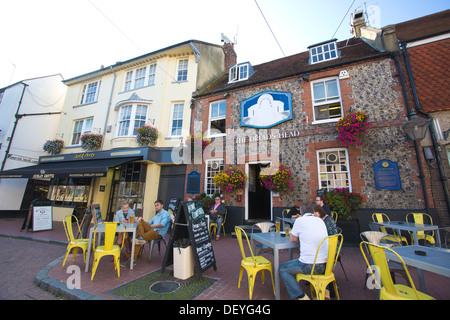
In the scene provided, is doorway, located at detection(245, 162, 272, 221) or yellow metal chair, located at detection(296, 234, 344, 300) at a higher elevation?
doorway, located at detection(245, 162, 272, 221)

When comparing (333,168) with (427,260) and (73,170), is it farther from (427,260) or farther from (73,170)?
(73,170)

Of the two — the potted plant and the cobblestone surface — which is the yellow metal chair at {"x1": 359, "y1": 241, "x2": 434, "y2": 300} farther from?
the cobblestone surface

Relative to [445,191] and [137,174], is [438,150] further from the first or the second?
[137,174]

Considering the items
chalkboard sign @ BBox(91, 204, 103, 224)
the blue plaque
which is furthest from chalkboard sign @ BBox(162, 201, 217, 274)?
the blue plaque

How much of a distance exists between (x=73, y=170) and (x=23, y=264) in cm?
675

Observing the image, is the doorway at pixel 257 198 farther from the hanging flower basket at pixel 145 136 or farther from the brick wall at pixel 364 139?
the hanging flower basket at pixel 145 136

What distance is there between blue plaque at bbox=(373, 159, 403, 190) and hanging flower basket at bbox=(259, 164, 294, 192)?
2776 millimetres

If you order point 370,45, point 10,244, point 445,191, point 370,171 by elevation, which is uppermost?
point 370,45

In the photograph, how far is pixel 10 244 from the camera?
6777mm

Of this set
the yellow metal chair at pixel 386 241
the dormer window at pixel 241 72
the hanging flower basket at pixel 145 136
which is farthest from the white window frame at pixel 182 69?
the yellow metal chair at pixel 386 241

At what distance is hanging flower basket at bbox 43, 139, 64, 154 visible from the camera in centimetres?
1354
